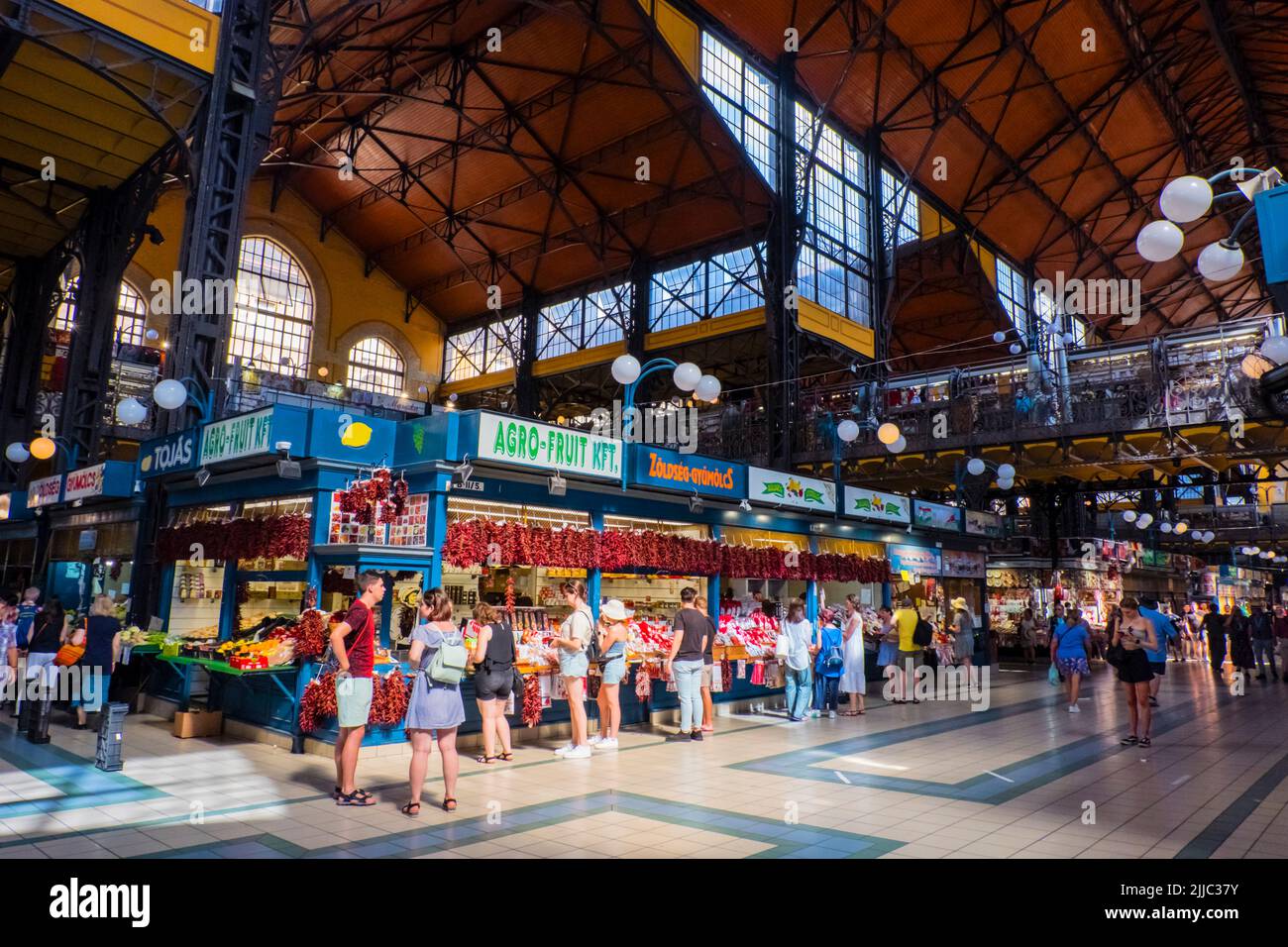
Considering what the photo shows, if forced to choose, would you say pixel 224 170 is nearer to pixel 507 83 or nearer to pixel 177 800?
pixel 177 800

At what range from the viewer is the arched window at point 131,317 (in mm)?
23750

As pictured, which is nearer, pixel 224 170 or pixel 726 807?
pixel 726 807

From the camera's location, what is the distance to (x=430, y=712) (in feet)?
18.9

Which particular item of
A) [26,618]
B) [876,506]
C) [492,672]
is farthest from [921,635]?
[26,618]

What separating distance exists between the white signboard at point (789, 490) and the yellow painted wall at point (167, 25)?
10.3 meters

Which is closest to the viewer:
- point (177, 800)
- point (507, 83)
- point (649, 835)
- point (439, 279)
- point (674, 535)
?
point (649, 835)

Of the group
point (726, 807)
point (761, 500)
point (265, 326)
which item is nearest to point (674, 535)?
point (761, 500)

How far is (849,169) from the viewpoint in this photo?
2450cm

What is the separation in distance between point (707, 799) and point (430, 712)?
88.2 inches

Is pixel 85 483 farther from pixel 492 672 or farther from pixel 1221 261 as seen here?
pixel 1221 261

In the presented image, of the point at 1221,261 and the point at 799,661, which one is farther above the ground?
the point at 1221,261

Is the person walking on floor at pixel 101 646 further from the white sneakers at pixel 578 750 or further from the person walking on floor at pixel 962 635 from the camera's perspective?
the person walking on floor at pixel 962 635
